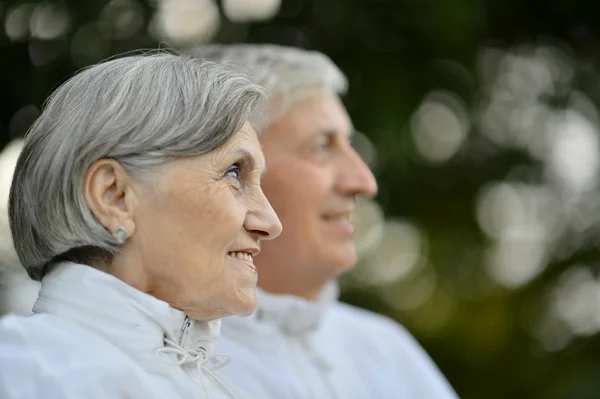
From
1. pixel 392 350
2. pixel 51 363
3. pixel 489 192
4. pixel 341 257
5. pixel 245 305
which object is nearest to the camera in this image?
pixel 51 363

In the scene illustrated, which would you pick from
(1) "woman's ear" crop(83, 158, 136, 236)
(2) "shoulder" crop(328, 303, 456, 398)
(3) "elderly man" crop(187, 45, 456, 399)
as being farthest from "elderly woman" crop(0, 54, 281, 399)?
(2) "shoulder" crop(328, 303, 456, 398)

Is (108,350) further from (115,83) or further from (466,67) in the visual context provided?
(466,67)

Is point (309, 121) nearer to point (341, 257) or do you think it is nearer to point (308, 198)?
point (308, 198)

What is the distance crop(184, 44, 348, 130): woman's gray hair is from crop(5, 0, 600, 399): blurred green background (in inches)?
33.4

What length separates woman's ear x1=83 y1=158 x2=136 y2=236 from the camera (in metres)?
1.49

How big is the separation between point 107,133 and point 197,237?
20cm

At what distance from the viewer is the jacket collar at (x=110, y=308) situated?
1481mm

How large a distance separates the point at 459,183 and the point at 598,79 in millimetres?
628

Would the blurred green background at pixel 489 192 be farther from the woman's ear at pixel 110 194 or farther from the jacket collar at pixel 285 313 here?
the woman's ear at pixel 110 194

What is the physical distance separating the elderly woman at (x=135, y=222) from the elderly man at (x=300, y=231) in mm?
642

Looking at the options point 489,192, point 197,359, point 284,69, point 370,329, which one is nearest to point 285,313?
point 370,329

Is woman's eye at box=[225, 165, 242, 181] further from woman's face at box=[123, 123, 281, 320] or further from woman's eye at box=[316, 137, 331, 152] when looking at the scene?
woman's eye at box=[316, 137, 331, 152]

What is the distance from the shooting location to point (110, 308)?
1480 mm

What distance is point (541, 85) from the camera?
3834mm
